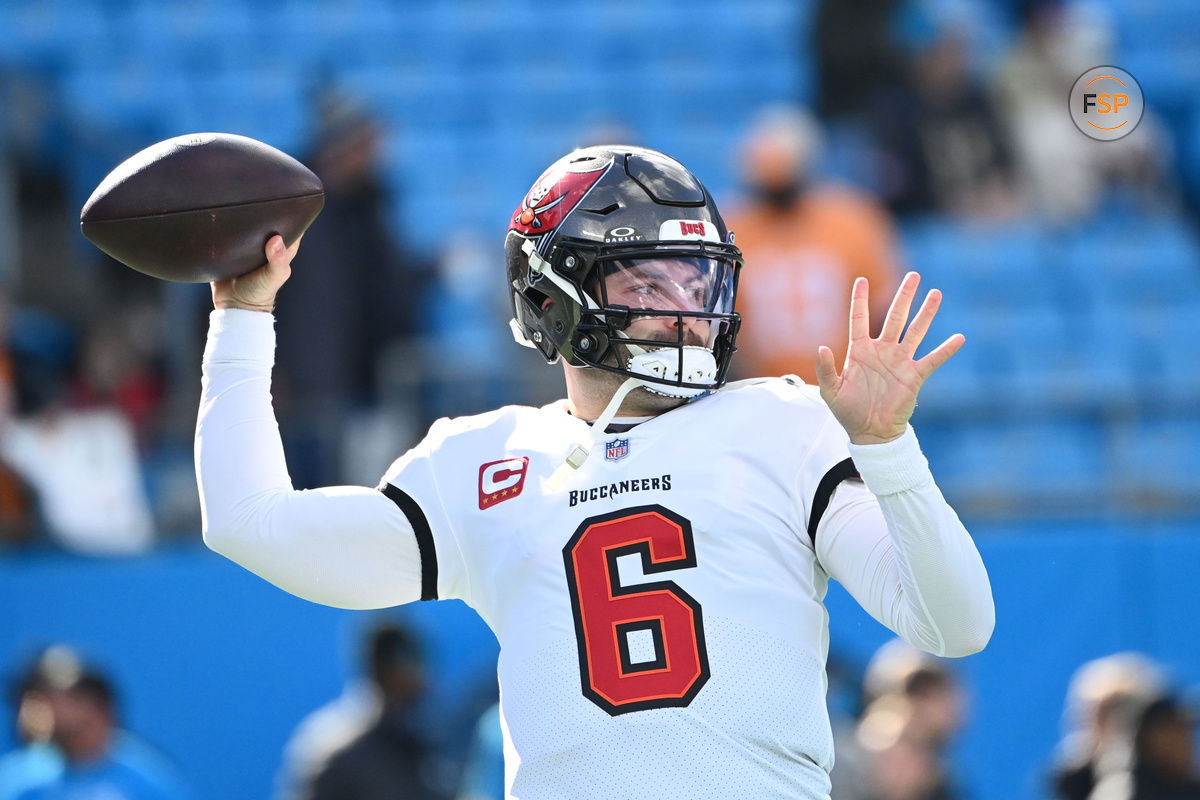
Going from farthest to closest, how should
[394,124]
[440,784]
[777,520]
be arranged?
[394,124]
[440,784]
[777,520]

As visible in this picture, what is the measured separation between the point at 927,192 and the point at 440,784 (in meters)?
4.14

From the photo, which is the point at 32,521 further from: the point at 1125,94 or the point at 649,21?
the point at 649,21

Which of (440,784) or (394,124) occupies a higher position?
(394,124)

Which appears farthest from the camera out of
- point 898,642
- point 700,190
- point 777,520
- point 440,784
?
point 898,642

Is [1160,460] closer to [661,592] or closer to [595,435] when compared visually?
[595,435]

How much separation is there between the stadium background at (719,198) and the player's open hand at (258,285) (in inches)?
158

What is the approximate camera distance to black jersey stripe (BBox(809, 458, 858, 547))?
271 cm

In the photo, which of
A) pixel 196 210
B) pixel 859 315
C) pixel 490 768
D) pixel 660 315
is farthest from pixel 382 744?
pixel 859 315

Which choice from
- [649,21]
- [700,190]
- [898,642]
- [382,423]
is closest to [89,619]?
[382,423]

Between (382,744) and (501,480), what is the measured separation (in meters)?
3.61

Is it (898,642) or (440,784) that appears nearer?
(440,784)

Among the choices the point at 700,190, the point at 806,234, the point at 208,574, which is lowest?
the point at 208,574

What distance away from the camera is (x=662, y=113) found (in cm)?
1030

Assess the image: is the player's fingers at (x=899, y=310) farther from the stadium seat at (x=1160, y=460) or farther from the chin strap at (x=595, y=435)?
the stadium seat at (x=1160, y=460)
